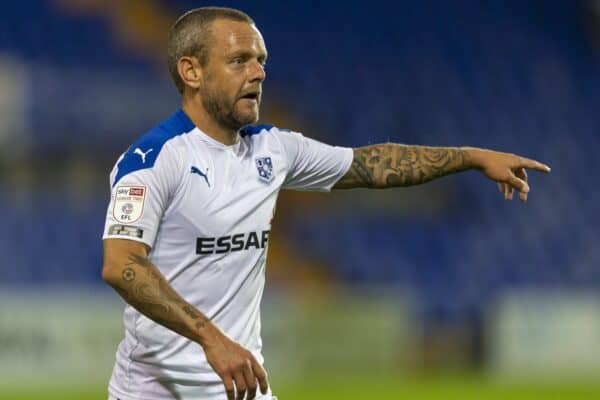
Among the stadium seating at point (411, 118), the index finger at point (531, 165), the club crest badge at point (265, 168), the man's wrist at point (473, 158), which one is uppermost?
the stadium seating at point (411, 118)

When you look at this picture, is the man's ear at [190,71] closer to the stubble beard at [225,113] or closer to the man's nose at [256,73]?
the stubble beard at [225,113]

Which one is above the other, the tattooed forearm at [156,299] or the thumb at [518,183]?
the thumb at [518,183]

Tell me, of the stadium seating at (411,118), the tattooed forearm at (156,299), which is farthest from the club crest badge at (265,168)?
the stadium seating at (411,118)

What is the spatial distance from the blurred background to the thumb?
6691 mm

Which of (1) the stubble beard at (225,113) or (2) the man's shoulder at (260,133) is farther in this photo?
(2) the man's shoulder at (260,133)

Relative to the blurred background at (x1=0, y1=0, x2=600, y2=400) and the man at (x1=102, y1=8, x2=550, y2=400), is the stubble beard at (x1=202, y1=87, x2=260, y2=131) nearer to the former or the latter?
the man at (x1=102, y1=8, x2=550, y2=400)

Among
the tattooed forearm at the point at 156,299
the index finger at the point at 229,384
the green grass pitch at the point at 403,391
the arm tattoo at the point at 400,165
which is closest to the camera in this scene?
the index finger at the point at 229,384

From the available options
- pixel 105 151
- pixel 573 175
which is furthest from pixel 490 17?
pixel 105 151

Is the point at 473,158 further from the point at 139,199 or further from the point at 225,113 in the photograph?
the point at 139,199

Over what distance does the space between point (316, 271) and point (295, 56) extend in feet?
11.3

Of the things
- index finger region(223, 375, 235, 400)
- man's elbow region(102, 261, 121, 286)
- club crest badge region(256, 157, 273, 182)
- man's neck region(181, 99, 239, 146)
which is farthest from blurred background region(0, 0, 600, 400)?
index finger region(223, 375, 235, 400)

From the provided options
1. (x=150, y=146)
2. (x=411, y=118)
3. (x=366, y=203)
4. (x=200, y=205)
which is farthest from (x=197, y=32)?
(x=411, y=118)

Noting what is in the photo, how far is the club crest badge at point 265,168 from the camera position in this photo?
14.4 feet

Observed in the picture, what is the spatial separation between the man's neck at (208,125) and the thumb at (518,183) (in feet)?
3.58
